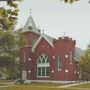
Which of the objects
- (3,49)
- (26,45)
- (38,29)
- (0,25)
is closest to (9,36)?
(3,49)

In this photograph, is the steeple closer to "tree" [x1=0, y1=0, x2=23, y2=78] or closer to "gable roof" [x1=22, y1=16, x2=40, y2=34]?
"gable roof" [x1=22, y1=16, x2=40, y2=34]

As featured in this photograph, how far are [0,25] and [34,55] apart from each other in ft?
177

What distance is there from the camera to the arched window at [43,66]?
6016cm

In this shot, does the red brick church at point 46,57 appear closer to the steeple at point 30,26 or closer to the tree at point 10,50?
the steeple at point 30,26

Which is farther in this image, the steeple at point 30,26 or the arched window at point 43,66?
the steeple at point 30,26

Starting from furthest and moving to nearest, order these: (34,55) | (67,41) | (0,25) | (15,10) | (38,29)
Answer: (38,29) → (34,55) → (67,41) → (0,25) → (15,10)

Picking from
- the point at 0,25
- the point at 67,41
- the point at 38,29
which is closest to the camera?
the point at 0,25

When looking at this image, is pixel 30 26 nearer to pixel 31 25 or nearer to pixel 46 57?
pixel 31 25

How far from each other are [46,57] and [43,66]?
1722 mm

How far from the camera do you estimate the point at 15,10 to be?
24.5 ft

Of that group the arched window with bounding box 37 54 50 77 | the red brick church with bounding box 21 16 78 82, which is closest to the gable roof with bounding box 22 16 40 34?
the red brick church with bounding box 21 16 78 82

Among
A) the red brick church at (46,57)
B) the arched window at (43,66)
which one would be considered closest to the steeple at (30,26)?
the red brick church at (46,57)

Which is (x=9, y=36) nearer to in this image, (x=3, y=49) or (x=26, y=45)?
(x=3, y=49)

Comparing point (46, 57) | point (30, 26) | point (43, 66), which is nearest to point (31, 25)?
point (30, 26)
